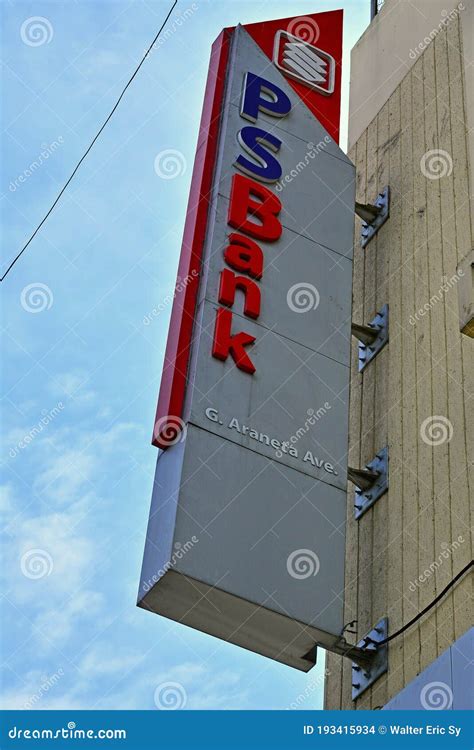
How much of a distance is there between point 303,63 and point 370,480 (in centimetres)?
445

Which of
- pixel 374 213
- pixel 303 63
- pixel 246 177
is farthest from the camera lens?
pixel 303 63

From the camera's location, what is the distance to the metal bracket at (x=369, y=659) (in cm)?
909

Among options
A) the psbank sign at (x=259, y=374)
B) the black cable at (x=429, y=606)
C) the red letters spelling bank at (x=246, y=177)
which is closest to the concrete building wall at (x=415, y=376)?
the black cable at (x=429, y=606)

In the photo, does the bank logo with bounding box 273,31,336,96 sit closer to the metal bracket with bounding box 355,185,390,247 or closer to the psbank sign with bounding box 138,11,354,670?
the psbank sign with bounding box 138,11,354,670

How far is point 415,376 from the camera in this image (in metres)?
10.2

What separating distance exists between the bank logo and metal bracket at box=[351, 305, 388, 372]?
250 cm

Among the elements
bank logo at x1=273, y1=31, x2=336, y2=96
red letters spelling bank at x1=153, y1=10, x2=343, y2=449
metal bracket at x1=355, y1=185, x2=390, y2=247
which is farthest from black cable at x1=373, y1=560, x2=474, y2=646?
bank logo at x1=273, y1=31, x2=336, y2=96

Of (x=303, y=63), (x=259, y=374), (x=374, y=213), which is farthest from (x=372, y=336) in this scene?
(x=303, y=63)

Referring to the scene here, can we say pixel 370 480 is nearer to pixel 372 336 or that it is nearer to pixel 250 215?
pixel 372 336

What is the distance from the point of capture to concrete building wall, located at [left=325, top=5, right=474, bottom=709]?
8898mm

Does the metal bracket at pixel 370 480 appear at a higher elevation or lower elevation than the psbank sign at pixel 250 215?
lower

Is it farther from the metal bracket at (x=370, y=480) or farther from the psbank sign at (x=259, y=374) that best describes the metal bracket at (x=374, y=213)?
the metal bracket at (x=370, y=480)

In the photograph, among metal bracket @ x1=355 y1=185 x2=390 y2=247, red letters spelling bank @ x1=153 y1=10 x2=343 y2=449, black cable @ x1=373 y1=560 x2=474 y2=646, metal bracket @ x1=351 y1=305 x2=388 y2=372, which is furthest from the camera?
metal bracket @ x1=355 y1=185 x2=390 y2=247

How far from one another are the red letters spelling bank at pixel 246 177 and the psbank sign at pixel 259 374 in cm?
2
